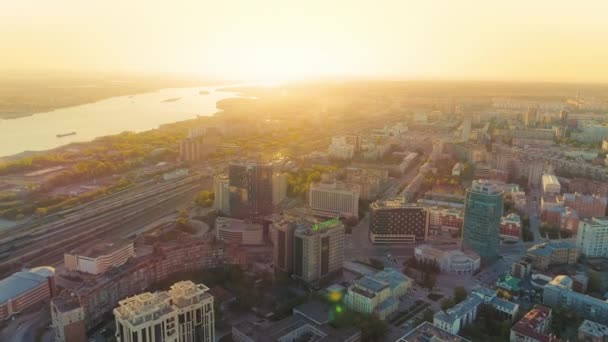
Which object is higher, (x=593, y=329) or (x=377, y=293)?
(x=377, y=293)

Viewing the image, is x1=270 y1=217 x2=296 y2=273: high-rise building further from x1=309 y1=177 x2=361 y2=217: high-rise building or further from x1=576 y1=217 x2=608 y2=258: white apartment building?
x1=576 y1=217 x2=608 y2=258: white apartment building

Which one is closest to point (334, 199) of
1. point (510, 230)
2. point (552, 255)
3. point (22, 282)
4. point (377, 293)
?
point (510, 230)

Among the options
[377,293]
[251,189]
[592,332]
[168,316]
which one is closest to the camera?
[168,316]

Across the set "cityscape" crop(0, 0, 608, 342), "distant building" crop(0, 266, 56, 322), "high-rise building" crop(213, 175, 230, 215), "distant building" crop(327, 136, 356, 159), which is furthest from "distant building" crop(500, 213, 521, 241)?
"distant building" crop(0, 266, 56, 322)

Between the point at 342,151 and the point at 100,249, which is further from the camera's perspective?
the point at 342,151

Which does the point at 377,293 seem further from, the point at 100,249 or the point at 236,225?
the point at 100,249

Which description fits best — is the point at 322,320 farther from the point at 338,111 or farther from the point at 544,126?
the point at 338,111

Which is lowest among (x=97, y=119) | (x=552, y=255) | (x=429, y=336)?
(x=552, y=255)
